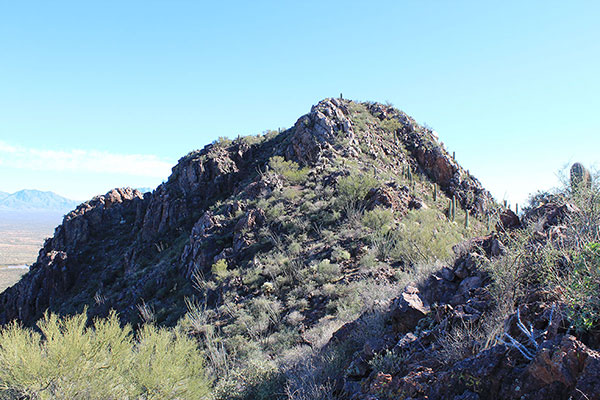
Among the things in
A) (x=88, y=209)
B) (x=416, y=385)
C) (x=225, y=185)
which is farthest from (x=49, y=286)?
(x=416, y=385)

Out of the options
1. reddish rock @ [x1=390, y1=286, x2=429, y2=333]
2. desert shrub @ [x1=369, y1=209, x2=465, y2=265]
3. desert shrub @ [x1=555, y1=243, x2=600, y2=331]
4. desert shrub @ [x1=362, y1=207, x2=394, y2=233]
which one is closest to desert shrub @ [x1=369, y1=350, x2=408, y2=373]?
reddish rock @ [x1=390, y1=286, x2=429, y2=333]

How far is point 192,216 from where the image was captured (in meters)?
24.4

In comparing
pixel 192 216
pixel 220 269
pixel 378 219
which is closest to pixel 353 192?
pixel 378 219

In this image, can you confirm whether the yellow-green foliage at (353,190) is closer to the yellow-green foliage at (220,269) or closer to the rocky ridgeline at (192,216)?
the rocky ridgeline at (192,216)

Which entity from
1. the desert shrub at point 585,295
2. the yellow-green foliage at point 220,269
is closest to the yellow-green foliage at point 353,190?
the yellow-green foliage at point 220,269

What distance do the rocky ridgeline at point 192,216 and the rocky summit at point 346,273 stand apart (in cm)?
15

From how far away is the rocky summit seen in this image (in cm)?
344

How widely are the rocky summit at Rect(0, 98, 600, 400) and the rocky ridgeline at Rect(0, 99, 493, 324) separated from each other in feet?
0.49

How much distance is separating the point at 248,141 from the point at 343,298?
936 inches

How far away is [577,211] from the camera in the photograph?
5.33 metres

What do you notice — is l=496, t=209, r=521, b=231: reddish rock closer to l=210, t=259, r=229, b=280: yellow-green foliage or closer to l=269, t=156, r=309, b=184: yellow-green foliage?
l=210, t=259, r=229, b=280: yellow-green foliage

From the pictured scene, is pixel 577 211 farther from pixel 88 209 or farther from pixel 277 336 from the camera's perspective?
pixel 88 209

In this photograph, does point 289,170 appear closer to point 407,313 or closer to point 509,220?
point 509,220

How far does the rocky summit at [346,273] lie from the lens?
3439mm
